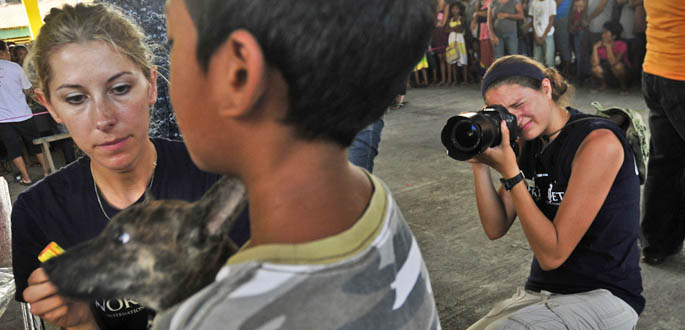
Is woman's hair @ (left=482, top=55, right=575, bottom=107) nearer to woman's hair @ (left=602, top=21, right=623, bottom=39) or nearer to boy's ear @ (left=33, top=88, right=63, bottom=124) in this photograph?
boy's ear @ (left=33, top=88, right=63, bottom=124)

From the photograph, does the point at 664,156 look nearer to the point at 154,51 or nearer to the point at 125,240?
the point at 154,51

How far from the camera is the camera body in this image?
4.40 ft

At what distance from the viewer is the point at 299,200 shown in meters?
0.45

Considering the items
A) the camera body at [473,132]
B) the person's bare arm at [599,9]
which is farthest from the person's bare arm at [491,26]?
the camera body at [473,132]

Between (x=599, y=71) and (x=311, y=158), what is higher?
(x=311, y=158)

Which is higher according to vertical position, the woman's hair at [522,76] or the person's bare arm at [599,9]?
the woman's hair at [522,76]

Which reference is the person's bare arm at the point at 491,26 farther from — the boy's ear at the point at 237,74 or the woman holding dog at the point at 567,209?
the boy's ear at the point at 237,74

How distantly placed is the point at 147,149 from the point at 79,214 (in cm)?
14

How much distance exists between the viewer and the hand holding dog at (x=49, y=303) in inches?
21.1

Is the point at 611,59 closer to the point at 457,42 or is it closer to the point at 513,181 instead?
the point at 457,42

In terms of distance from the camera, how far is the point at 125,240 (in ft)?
1.59

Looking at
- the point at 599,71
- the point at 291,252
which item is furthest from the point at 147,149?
the point at 599,71

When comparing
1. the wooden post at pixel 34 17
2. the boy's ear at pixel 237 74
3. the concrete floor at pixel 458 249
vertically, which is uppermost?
the wooden post at pixel 34 17

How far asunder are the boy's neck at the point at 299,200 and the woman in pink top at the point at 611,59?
21.2 feet
